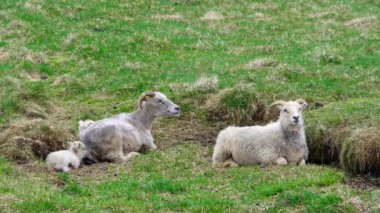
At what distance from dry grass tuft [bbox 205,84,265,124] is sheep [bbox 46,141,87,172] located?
14.1ft

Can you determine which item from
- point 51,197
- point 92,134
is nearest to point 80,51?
point 92,134

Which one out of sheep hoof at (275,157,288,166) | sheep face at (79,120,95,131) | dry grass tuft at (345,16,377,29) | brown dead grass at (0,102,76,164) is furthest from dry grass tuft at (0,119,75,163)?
dry grass tuft at (345,16,377,29)

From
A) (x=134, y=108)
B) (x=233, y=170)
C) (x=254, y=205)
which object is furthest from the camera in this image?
(x=134, y=108)

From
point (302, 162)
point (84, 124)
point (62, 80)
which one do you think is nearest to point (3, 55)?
point (62, 80)

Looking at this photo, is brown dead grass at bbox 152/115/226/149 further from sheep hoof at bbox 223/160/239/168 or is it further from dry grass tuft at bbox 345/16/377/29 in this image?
dry grass tuft at bbox 345/16/377/29

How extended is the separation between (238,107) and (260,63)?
430 cm

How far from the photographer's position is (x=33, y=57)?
85.4ft

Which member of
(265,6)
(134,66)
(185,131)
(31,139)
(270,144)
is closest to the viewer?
(270,144)

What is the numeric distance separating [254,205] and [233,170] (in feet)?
8.63

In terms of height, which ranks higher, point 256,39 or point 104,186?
point 256,39

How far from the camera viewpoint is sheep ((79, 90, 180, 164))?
1734 centimetres

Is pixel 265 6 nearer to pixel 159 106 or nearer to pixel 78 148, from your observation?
pixel 159 106

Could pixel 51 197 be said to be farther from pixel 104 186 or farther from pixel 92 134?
pixel 92 134

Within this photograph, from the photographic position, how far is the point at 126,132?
1802 cm
